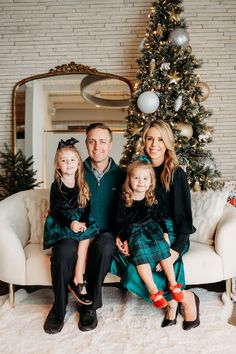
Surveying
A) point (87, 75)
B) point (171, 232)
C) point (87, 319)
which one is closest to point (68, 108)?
point (87, 75)

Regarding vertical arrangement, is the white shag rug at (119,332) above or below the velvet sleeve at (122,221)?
below

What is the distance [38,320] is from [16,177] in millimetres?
2206

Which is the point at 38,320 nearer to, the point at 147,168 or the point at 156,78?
the point at 147,168

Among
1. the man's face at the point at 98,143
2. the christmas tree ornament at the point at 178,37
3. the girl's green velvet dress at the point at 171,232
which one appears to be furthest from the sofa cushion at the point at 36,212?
the christmas tree ornament at the point at 178,37

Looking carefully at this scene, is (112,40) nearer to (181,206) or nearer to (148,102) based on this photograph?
(148,102)

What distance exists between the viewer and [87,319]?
2352 mm

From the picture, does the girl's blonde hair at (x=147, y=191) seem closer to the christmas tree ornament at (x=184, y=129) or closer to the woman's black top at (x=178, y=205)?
the woman's black top at (x=178, y=205)

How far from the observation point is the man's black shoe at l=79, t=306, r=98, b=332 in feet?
7.62

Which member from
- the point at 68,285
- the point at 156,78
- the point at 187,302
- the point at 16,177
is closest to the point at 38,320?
the point at 68,285

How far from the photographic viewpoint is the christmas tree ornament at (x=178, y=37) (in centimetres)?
380

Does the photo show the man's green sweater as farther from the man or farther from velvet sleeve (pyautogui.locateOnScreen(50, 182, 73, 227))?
velvet sleeve (pyautogui.locateOnScreen(50, 182, 73, 227))

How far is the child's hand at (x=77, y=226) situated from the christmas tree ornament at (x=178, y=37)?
231cm

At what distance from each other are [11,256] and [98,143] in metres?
0.99

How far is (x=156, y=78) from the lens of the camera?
3.87m
